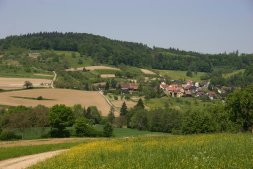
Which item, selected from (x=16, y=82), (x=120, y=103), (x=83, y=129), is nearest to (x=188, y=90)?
(x=120, y=103)

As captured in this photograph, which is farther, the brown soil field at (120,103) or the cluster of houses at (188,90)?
the cluster of houses at (188,90)

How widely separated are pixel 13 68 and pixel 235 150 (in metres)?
155

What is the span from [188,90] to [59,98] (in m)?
66.2

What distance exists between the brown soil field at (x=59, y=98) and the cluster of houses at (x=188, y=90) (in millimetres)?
40794

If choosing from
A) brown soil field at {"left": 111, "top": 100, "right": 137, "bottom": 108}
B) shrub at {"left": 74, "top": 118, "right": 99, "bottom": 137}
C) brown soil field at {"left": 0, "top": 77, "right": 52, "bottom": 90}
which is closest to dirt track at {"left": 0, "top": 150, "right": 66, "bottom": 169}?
shrub at {"left": 74, "top": 118, "right": 99, "bottom": 137}

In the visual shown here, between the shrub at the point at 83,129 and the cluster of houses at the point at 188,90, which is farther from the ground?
the cluster of houses at the point at 188,90

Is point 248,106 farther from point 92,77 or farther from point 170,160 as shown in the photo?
point 92,77

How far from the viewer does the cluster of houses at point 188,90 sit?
534 ft

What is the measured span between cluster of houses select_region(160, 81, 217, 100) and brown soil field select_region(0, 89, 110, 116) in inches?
1606

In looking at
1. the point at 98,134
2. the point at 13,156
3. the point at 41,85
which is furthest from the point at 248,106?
the point at 41,85

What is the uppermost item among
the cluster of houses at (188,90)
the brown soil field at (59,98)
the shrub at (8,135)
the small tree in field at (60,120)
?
the cluster of houses at (188,90)

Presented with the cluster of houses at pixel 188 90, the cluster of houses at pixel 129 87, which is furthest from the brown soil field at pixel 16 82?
the cluster of houses at pixel 188 90

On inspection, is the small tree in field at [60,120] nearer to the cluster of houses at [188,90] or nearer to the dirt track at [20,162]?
the dirt track at [20,162]

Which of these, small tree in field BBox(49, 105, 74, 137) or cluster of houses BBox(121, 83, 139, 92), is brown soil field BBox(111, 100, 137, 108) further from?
small tree in field BBox(49, 105, 74, 137)
